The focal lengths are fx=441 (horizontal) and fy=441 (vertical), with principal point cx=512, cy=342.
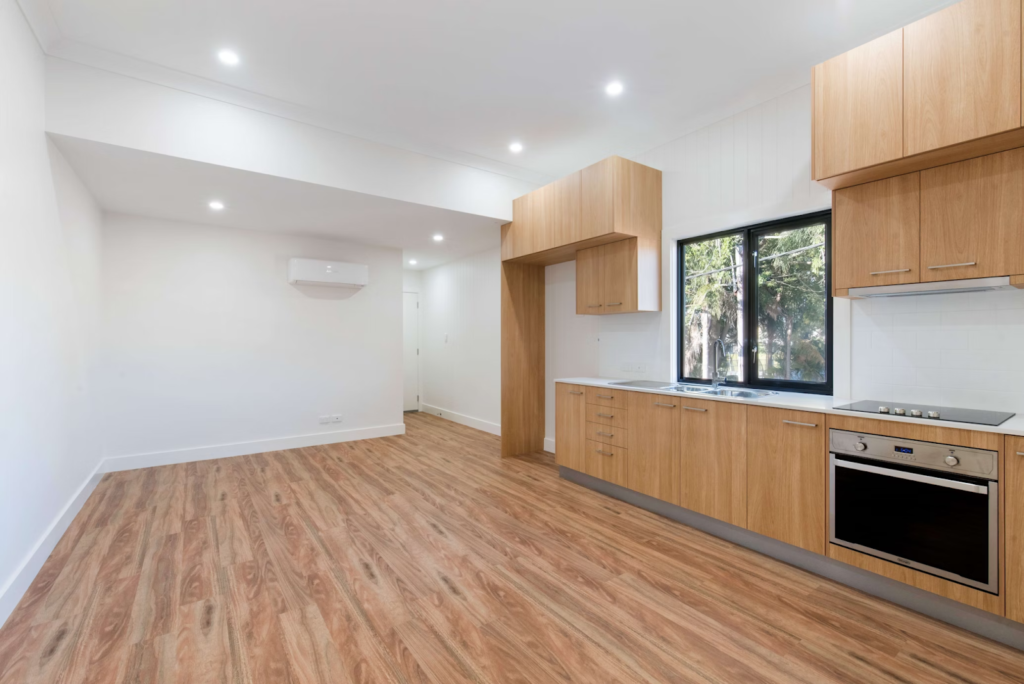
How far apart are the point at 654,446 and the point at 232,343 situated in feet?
14.6

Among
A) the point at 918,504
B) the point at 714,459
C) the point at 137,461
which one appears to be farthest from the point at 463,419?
the point at 918,504

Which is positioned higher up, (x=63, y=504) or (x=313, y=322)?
(x=313, y=322)

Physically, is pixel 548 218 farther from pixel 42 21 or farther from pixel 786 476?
pixel 42 21

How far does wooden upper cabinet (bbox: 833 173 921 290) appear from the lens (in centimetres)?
220

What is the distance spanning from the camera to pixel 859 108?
2.25 m

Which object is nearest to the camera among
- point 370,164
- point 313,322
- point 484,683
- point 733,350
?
point 484,683

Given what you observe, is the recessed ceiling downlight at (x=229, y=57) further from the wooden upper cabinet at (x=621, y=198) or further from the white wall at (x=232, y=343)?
the wooden upper cabinet at (x=621, y=198)

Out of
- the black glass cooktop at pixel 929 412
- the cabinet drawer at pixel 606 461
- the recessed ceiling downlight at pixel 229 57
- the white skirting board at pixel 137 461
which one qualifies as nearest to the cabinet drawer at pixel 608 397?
the cabinet drawer at pixel 606 461

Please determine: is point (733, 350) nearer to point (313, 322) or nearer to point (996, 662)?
point (996, 662)

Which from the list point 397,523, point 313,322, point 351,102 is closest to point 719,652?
point 397,523

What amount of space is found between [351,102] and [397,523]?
3.04 metres

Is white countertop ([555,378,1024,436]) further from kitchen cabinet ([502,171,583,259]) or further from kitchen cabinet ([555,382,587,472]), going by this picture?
kitchen cabinet ([502,171,583,259])

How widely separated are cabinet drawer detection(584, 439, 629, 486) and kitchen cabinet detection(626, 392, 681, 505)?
0.25 feet

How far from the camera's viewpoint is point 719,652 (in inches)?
70.8
